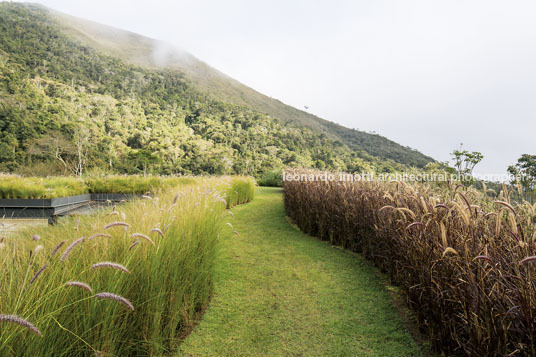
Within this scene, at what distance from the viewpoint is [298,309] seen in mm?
2664

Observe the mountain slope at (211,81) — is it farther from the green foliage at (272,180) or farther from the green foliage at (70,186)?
the green foliage at (70,186)

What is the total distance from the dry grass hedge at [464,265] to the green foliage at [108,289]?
1854mm

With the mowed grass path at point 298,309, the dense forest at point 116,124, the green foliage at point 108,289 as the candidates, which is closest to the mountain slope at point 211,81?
the dense forest at point 116,124

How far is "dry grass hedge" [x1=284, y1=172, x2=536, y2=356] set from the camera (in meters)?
1.41

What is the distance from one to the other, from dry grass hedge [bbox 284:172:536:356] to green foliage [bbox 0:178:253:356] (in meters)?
1.85

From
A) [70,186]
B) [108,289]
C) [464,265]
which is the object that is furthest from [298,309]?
[70,186]

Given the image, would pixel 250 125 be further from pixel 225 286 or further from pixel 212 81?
pixel 225 286

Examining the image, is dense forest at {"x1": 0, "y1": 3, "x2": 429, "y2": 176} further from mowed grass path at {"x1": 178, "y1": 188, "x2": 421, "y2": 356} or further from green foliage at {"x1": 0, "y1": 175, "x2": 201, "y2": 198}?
mowed grass path at {"x1": 178, "y1": 188, "x2": 421, "y2": 356}

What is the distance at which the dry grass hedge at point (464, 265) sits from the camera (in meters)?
1.41

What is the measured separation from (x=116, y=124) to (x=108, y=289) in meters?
37.8

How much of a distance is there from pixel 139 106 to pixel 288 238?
4200cm

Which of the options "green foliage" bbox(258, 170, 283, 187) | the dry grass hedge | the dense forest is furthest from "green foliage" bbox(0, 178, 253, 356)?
the dense forest

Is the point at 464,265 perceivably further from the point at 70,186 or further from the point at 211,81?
the point at 211,81

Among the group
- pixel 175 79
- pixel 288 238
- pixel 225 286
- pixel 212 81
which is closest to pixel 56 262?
pixel 225 286
